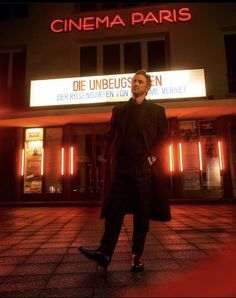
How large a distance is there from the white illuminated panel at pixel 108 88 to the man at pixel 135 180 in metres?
8.20

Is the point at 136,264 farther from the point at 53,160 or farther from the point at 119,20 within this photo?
the point at 119,20

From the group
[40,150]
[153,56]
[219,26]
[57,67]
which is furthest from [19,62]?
[219,26]

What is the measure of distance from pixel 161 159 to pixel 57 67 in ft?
35.7

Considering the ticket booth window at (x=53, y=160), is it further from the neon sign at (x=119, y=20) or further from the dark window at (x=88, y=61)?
the neon sign at (x=119, y=20)

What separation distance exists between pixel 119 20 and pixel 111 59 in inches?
63.2

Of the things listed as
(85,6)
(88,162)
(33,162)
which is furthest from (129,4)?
(33,162)

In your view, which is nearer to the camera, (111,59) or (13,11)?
(111,59)

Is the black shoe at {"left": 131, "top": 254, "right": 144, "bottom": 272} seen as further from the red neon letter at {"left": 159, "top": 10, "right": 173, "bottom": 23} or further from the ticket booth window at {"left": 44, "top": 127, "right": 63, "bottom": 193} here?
the red neon letter at {"left": 159, "top": 10, "right": 173, "bottom": 23}

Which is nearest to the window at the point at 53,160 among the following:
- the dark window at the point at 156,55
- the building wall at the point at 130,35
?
the building wall at the point at 130,35

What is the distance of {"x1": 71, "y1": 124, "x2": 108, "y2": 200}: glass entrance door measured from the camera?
39.8ft

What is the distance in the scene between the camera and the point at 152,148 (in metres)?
3.06

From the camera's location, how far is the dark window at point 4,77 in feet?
43.6

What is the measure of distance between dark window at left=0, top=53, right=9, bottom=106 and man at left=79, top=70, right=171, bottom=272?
11429mm

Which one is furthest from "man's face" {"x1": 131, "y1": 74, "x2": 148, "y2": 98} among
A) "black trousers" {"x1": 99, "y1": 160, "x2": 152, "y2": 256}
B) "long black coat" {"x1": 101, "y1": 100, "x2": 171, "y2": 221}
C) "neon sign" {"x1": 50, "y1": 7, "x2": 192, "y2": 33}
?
"neon sign" {"x1": 50, "y1": 7, "x2": 192, "y2": 33}
